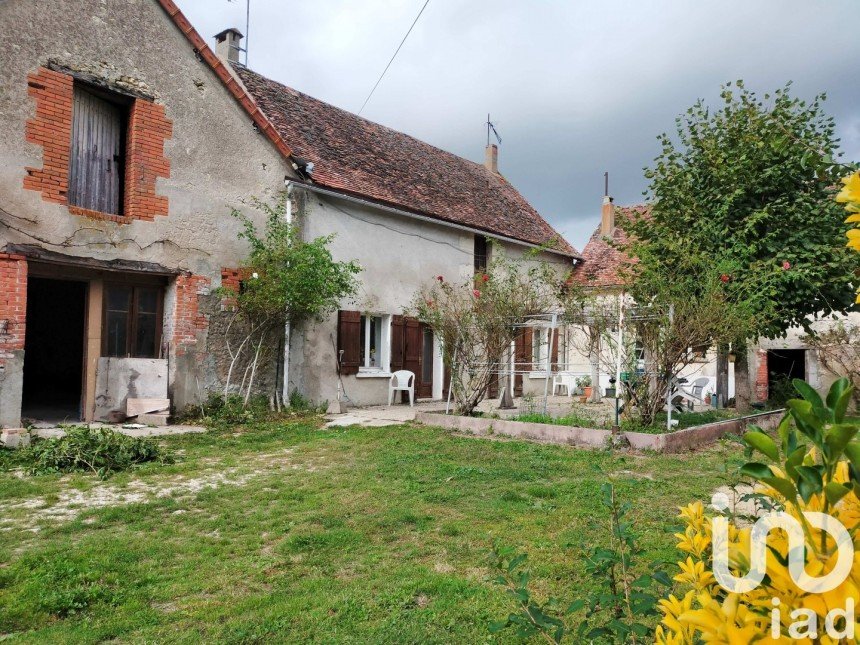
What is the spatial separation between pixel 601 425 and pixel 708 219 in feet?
20.3

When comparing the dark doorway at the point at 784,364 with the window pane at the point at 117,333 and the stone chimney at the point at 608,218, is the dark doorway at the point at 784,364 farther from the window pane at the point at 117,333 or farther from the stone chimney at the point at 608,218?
the window pane at the point at 117,333

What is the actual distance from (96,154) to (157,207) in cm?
134

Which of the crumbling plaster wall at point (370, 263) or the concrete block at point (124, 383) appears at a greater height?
the crumbling plaster wall at point (370, 263)

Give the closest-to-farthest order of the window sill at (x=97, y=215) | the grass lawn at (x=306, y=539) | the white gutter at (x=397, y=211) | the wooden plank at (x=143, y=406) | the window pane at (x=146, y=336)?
the grass lawn at (x=306, y=539), the window sill at (x=97, y=215), the wooden plank at (x=143, y=406), the window pane at (x=146, y=336), the white gutter at (x=397, y=211)

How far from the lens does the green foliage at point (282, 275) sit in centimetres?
1121

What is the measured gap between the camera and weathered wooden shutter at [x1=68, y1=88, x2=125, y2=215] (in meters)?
9.95

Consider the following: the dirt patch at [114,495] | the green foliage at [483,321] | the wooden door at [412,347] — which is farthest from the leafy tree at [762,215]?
the dirt patch at [114,495]

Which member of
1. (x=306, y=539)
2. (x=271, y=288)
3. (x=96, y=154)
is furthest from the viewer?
(x=271, y=288)

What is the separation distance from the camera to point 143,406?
10.1 m

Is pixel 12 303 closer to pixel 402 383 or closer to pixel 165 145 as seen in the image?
pixel 165 145

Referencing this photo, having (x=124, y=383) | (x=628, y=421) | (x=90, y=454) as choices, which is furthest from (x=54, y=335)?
(x=628, y=421)

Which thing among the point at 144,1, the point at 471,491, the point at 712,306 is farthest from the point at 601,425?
the point at 144,1

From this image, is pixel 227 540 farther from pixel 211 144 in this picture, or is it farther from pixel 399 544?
pixel 211 144

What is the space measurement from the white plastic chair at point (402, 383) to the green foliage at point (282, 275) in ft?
10.1
